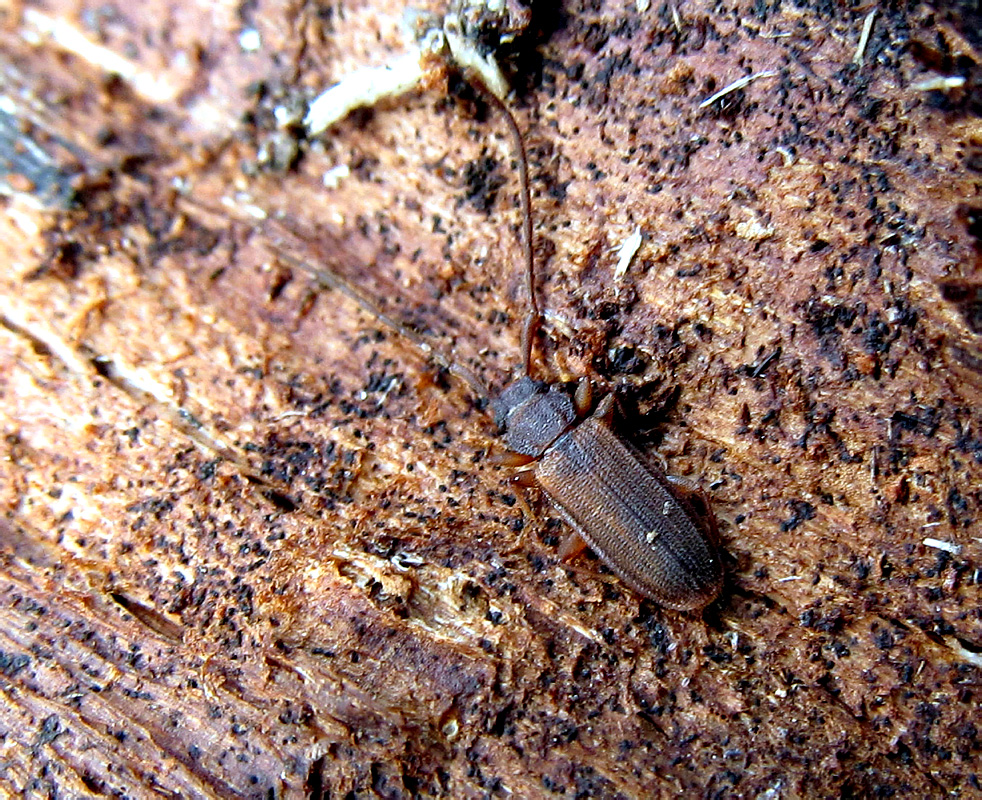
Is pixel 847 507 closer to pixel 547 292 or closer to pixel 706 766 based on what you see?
pixel 706 766

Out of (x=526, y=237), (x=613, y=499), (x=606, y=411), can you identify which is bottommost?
(x=613, y=499)

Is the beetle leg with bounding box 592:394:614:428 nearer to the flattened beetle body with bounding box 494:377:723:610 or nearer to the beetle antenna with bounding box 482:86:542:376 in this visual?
the flattened beetle body with bounding box 494:377:723:610

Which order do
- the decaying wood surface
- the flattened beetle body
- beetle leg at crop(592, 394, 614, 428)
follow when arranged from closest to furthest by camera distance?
the decaying wood surface, the flattened beetle body, beetle leg at crop(592, 394, 614, 428)

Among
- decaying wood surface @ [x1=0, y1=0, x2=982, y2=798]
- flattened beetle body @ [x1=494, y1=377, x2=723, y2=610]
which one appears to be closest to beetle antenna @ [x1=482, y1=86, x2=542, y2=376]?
decaying wood surface @ [x1=0, y1=0, x2=982, y2=798]

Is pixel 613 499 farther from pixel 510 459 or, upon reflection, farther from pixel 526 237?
pixel 526 237

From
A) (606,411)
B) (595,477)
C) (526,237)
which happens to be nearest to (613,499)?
(595,477)

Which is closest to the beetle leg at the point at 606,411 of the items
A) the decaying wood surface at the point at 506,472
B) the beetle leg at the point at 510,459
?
the decaying wood surface at the point at 506,472

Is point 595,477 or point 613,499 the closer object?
point 613,499
